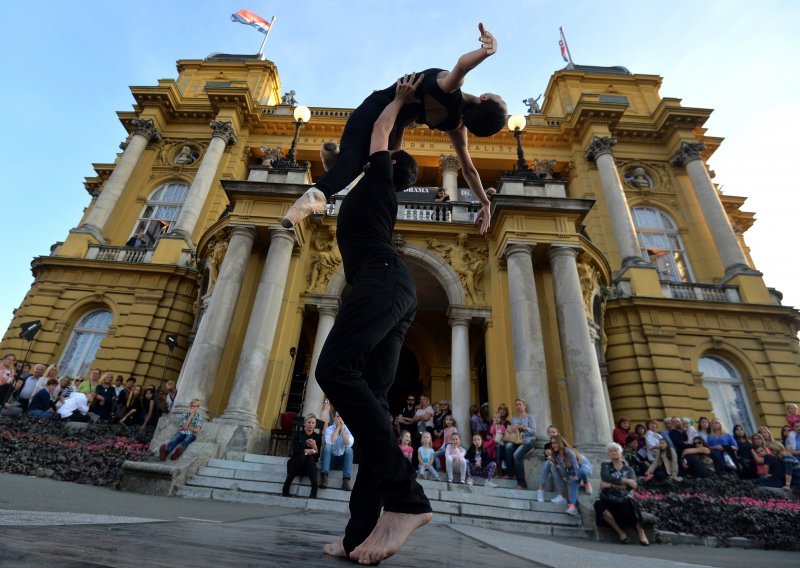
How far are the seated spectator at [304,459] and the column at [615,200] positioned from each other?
15515mm

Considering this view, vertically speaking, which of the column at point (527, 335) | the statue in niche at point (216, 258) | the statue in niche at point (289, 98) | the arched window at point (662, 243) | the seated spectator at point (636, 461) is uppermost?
the statue in niche at point (289, 98)

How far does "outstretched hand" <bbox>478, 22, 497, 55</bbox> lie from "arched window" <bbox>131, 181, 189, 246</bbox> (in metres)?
20.0

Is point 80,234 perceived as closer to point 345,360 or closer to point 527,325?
point 527,325

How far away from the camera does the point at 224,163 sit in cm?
2175

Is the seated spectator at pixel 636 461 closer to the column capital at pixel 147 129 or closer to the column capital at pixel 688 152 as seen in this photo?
the column capital at pixel 688 152

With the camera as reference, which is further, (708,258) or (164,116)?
(164,116)

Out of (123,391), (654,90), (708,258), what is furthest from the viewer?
(654,90)

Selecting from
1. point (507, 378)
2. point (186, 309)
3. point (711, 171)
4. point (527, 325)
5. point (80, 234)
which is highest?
point (711, 171)

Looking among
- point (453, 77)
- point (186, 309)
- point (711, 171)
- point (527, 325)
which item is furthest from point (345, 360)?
point (711, 171)

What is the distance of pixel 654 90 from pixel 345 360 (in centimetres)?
3015

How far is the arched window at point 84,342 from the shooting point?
16.5 m

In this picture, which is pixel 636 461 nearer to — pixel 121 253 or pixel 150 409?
pixel 150 409

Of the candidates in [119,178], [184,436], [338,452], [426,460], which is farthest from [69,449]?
[119,178]

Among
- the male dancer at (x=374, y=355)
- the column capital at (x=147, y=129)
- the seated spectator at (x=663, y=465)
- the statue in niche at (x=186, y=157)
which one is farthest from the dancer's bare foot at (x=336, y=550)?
the column capital at (x=147, y=129)
